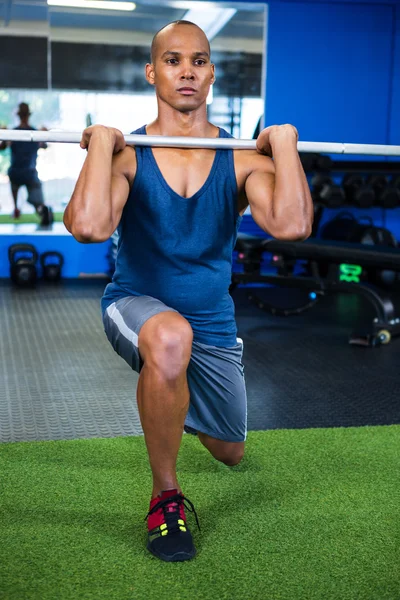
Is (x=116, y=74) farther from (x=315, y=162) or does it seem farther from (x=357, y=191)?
(x=357, y=191)

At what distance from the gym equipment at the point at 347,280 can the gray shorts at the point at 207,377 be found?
2.26m

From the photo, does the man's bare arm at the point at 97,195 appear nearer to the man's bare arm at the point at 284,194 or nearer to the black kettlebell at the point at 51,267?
the man's bare arm at the point at 284,194

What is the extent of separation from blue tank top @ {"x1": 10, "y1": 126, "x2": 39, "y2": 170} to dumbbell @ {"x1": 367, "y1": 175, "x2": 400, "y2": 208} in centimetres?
323

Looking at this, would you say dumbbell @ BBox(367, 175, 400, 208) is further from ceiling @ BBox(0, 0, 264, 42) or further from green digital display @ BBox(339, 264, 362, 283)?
ceiling @ BBox(0, 0, 264, 42)

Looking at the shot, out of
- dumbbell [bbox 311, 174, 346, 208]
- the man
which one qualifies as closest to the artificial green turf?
the man

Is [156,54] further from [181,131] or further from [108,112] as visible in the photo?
[108,112]

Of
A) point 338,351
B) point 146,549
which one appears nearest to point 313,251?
point 338,351

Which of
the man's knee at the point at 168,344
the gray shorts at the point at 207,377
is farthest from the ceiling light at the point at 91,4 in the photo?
the man's knee at the point at 168,344

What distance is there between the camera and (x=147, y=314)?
5.68 ft

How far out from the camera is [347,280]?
450 cm

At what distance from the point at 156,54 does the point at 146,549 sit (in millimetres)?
1291

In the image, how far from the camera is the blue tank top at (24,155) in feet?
22.5

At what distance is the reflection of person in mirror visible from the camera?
683 centimetres

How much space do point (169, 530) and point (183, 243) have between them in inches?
28.5
